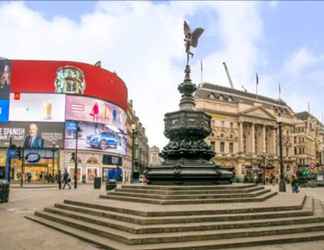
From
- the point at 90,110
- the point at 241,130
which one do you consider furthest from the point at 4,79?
the point at 241,130

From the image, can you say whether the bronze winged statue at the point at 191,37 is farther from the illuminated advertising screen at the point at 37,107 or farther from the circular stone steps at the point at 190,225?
the illuminated advertising screen at the point at 37,107

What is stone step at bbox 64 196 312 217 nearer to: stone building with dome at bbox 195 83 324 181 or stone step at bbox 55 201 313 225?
stone step at bbox 55 201 313 225

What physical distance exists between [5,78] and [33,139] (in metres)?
11.7

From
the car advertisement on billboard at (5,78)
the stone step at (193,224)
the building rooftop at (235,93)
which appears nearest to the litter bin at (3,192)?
the stone step at (193,224)

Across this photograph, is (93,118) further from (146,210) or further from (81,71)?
(146,210)

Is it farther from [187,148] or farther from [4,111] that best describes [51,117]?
[187,148]

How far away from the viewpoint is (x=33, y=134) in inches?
2603

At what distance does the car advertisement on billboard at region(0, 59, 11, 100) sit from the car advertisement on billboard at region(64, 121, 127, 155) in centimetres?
1159

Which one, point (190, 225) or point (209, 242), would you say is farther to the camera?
point (190, 225)

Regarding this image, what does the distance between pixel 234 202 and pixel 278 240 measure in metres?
3.55

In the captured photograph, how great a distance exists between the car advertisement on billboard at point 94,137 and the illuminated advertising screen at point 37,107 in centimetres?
271

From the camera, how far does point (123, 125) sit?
3140 inches

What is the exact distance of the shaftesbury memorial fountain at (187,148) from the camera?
51.5ft

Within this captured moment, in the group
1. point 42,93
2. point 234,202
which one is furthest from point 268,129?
point 234,202
